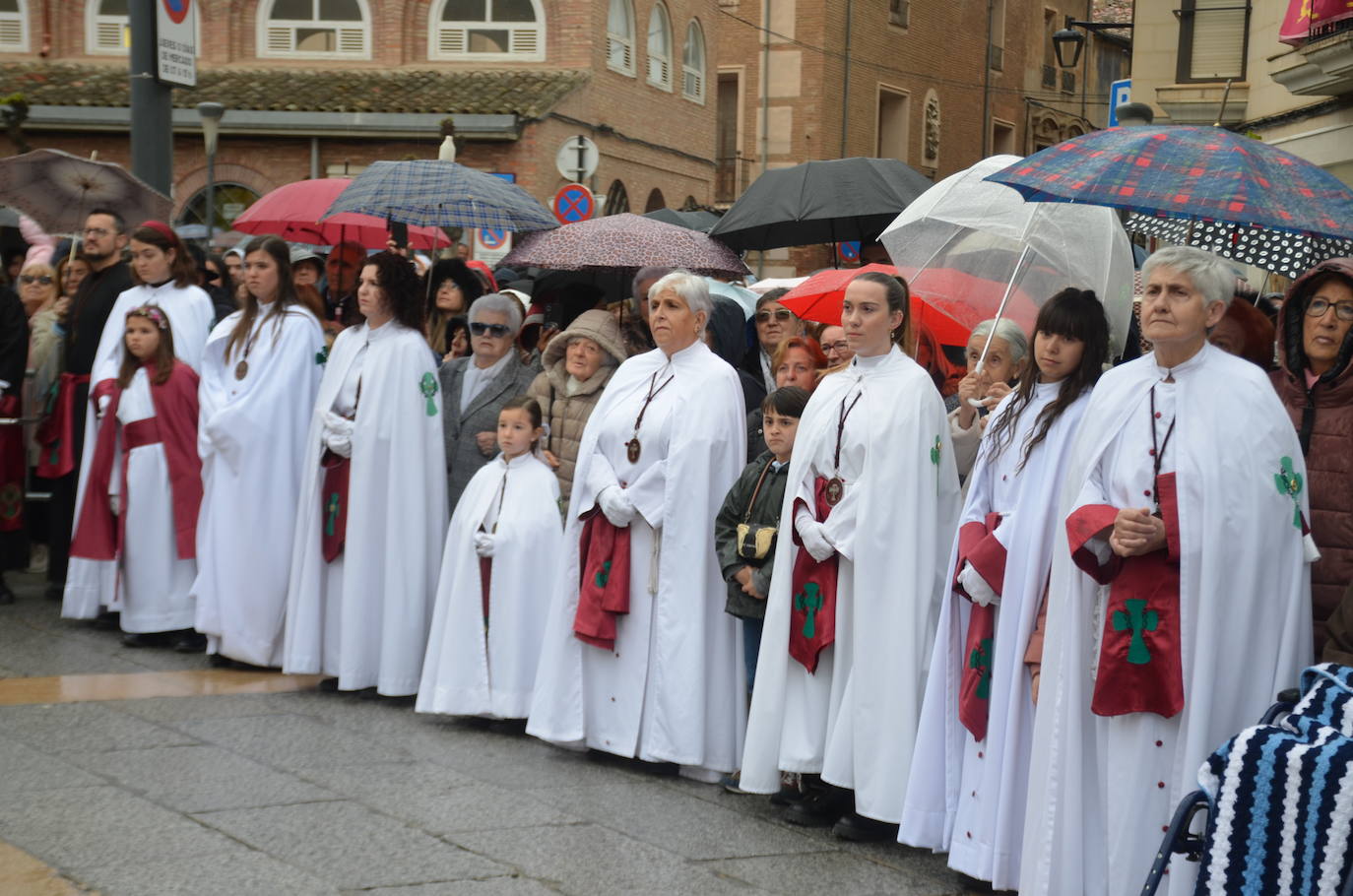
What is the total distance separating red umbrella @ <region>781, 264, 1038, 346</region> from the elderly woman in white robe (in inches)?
34.7

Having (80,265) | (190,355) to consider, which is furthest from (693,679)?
(80,265)

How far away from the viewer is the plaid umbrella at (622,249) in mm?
8609

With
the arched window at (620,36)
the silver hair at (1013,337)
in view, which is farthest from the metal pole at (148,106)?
the arched window at (620,36)

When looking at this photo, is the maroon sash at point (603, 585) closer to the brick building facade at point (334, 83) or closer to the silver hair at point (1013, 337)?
the silver hair at point (1013, 337)

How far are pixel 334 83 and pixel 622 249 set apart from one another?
19.9 m

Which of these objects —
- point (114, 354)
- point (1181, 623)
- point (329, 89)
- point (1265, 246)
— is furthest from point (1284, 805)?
point (329, 89)

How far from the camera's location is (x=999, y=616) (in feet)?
18.7

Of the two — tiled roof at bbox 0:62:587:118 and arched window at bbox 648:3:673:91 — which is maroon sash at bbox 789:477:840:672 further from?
arched window at bbox 648:3:673:91

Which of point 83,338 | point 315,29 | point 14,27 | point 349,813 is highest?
point 315,29

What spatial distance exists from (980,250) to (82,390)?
5593mm

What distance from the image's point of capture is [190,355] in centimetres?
961

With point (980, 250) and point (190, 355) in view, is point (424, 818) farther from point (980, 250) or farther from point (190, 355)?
point (190, 355)

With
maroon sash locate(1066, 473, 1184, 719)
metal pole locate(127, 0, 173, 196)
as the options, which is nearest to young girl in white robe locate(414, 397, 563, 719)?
maroon sash locate(1066, 473, 1184, 719)

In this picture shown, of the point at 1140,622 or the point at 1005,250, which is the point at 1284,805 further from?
the point at 1005,250
